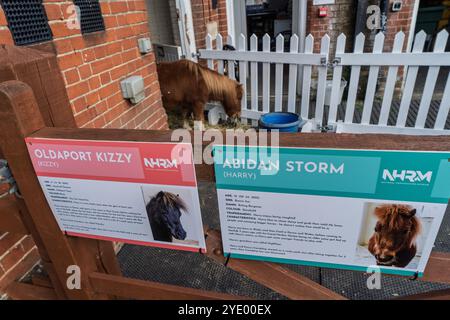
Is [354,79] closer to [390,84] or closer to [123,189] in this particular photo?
[390,84]

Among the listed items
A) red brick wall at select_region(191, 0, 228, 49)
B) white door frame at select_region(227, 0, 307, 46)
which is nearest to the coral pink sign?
red brick wall at select_region(191, 0, 228, 49)

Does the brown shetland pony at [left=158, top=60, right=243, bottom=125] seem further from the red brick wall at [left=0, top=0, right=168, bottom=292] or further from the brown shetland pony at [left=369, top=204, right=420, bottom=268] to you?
the brown shetland pony at [left=369, top=204, right=420, bottom=268]

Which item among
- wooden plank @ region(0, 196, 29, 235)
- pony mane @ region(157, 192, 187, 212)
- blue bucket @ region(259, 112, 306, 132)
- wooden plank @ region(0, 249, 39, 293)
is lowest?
blue bucket @ region(259, 112, 306, 132)

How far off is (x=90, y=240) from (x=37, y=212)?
0.25 metres

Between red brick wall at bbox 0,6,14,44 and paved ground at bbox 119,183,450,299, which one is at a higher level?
red brick wall at bbox 0,6,14,44

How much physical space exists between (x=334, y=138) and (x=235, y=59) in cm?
389

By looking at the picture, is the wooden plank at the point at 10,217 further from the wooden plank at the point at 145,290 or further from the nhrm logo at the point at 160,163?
the nhrm logo at the point at 160,163

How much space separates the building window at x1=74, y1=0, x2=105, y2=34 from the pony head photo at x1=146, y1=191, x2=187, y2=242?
4.79 ft

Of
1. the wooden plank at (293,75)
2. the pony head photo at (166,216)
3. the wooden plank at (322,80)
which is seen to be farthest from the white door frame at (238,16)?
the pony head photo at (166,216)

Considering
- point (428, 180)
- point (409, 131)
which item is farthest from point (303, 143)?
point (409, 131)

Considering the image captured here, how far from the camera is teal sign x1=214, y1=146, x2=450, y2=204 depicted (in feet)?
2.51

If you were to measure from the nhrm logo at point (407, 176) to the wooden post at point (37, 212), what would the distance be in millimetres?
1138

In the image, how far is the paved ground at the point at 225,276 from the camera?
194 cm
